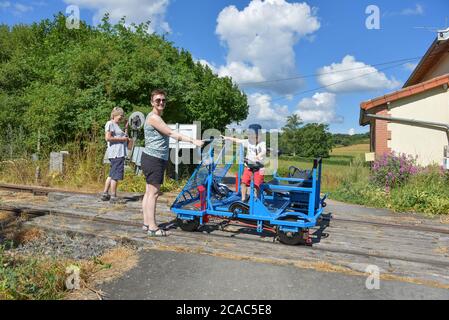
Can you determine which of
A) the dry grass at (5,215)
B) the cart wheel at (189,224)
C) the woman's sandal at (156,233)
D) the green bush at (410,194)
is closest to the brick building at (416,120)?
the green bush at (410,194)

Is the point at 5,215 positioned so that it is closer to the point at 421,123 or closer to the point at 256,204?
the point at 256,204

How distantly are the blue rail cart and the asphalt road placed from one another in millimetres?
1051

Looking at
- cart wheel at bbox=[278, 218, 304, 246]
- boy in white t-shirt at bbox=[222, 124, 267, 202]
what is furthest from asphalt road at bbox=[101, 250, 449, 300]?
boy in white t-shirt at bbox=[222, 124, 267, 202]

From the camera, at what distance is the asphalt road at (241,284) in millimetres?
3578

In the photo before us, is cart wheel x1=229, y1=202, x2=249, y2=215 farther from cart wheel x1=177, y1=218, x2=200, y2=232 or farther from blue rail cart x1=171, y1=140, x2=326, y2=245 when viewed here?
cart wheel x1=177, y1=218, x2=200, y2=232

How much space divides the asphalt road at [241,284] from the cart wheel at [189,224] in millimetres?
1455

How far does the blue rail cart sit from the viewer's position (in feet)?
17.4

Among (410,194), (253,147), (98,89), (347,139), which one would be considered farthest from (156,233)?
(347,139)

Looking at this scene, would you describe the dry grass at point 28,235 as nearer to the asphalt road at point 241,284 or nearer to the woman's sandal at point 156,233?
the woman's sandal at point 156,233

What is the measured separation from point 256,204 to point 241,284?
1.83 meters

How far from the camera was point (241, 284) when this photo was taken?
3805 millimetres

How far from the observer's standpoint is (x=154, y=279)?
12.9ft
